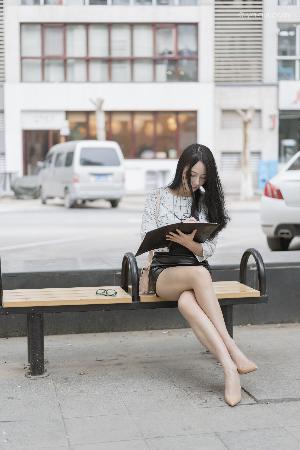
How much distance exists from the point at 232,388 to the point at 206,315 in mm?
430

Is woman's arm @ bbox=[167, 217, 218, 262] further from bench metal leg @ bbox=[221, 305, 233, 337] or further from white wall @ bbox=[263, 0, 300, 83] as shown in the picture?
white wall @ bbox=[263, 0, 300, 83]

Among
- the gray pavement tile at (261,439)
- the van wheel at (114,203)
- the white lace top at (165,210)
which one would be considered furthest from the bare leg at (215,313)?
the van wheel at (114,203)

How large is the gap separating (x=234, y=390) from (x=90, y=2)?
16.8 ft

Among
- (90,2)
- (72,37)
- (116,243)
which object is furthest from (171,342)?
(72,37)

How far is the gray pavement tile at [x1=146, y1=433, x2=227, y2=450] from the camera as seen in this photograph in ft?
12.1

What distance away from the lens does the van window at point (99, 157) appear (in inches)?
783

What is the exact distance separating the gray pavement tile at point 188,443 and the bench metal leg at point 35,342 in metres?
1.21

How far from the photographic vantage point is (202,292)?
4.55m

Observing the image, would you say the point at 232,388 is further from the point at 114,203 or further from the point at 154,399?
the point at 114,203

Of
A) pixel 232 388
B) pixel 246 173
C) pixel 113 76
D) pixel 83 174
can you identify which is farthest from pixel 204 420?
pixel 246 173

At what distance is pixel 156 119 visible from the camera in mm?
28688

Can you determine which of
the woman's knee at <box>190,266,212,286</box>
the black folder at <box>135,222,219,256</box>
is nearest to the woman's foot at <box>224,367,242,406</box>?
the woman's knee at <box>190,266,212,286</box>

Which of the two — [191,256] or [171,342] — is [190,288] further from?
[171,342]

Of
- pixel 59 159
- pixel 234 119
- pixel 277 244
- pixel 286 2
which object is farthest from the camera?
pixel 234 119
